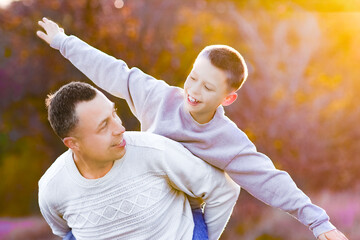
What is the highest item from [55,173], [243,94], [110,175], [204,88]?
[243,94]

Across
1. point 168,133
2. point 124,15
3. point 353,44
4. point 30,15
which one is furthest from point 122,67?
point 353,44

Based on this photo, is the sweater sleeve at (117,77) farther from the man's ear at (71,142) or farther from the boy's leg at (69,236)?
the boy's leg at (69,236)

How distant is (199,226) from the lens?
3121mm

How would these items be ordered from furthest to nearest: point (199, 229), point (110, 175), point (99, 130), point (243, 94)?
point (243, 94) → point (199, 229) → point (110, 175) → point (99, 130)

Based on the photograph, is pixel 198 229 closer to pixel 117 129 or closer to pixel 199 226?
pixel 199 226

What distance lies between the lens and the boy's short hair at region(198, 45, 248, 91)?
9.50ft

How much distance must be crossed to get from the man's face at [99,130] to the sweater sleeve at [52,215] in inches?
12.8

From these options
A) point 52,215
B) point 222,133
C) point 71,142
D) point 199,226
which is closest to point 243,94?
point 199,226

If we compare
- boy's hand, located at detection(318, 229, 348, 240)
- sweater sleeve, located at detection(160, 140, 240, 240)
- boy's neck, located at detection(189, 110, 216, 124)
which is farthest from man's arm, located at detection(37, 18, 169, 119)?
boy's hand, located at detection(318, 229, 348, 240)

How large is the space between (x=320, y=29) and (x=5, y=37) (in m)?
4.89

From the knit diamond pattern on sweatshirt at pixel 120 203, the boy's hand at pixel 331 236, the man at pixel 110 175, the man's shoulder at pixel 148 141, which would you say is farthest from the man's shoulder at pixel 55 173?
the boy's hand at pixel 331 236

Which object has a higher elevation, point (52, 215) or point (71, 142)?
point (71, 142)

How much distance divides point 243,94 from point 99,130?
237 inches

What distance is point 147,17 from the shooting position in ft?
33.1
